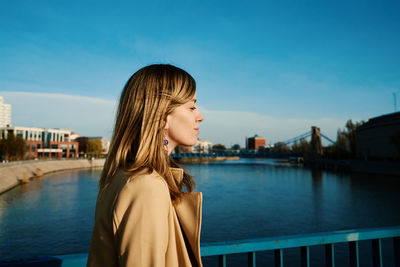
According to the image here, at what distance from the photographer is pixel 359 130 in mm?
38594

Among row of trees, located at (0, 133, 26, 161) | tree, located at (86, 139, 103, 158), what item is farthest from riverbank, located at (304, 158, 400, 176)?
tree, located at (86, 139, 103, 158)

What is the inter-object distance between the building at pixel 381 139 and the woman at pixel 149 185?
1328 inches

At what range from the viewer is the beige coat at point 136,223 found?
727 millimetres

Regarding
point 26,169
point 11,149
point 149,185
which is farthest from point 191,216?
point 11,149

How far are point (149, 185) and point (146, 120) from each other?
0.26 meters

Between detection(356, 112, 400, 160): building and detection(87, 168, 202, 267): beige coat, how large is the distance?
3393 cm

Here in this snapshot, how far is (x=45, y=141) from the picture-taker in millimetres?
59500

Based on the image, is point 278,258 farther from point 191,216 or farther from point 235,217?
point 235,217

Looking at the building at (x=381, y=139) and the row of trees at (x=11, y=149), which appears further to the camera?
the row of trees at (x=11, y=149)

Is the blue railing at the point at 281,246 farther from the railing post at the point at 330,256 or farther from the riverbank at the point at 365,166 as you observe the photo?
the riverbank at the point at 365,166

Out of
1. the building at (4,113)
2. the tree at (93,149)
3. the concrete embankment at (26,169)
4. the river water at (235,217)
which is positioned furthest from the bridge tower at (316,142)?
the building at (4,113)

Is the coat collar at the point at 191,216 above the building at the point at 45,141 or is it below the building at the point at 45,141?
below

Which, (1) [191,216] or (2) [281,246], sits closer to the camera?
(1) [191,216]

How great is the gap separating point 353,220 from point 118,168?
14.3 m
